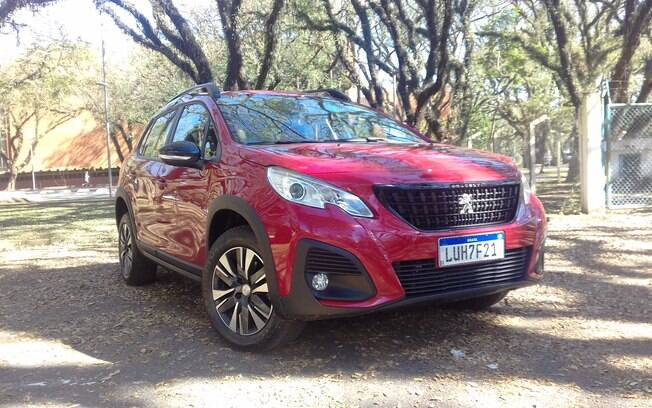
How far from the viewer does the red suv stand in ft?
10.2

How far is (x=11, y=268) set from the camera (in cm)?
698

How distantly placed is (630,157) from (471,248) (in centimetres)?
Result: 743

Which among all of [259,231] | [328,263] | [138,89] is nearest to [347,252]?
[328,263]

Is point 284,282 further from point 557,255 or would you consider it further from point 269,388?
point 557,255

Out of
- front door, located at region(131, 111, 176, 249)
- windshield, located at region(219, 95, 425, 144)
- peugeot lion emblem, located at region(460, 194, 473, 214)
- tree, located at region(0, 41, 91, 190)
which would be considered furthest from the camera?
tree, located at region(0, 41, 91, 190)

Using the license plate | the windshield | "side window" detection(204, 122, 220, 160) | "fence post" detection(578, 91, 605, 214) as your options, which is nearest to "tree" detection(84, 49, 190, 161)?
"fence post" detection(578, 91, 605, 214)

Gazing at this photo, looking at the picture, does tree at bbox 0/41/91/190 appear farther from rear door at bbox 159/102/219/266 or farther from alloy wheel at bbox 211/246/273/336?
alloy wheel at bbox 211/246/273/336

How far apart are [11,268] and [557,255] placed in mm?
6431

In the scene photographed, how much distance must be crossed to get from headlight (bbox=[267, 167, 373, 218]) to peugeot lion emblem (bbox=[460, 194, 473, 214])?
0.60 m

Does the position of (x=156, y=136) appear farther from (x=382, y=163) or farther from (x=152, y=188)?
(x=382, y=163)

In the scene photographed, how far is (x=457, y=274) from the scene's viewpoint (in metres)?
3.33

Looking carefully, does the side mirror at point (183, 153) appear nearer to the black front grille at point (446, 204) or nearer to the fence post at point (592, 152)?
the black front grille at point (446, 204)

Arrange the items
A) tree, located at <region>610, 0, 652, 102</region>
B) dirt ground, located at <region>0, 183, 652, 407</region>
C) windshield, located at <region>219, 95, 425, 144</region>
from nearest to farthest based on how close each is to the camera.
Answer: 1. dirt ground, located at <region>0, 183, 652, 407</region>
2. windshield, located at <region>219, 95, 425, 144</region>
3. tree, located at <region>610, 0, 652, 102</region>

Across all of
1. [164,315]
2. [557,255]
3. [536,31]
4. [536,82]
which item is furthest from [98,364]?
[536,82]
